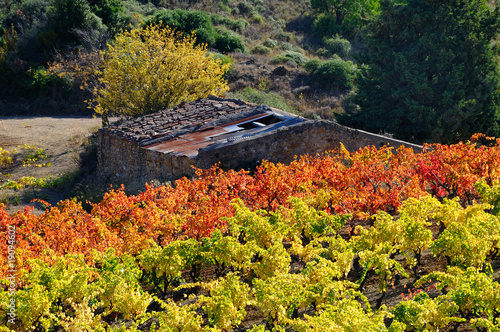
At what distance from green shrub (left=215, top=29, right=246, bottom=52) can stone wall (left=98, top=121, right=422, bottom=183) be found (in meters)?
21.7

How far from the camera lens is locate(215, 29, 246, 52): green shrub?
33688mm

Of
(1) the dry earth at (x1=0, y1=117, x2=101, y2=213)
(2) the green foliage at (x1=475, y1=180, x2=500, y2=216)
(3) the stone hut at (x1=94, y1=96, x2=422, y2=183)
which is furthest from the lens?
(1) the dry earth at (x1=0, y1=117, x2=101, y2=213)

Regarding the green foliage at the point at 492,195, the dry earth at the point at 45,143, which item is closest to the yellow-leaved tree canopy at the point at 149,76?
the dry earth at the point at 45,143

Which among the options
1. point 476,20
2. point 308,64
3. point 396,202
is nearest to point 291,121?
point 396,202

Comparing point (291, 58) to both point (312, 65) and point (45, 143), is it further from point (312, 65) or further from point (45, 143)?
point (45, 143)

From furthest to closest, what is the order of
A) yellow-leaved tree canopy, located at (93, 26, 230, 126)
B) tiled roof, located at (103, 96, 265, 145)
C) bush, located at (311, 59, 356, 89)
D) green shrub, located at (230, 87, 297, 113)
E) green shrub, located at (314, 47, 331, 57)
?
1. green shrub, located at (314, 47, 331, 57)
2. bush, located at (311, 59, 356, 89)
3. green shrub, located at (230, 87, 297, 113)
4. yellow-leaved tree canopy, located at (93, 26, 230, 126)
5. tiled roof, located at (103, 96, 265, 145)

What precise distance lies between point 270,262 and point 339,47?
114 feet

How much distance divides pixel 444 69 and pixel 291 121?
9.02 metres

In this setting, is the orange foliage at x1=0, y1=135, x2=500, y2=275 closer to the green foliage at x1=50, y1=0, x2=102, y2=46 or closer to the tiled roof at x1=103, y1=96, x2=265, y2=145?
the tiled roof at x1=103, y1=96, x2=265, y2=145

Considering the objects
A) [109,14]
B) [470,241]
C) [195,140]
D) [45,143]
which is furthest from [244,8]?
[470,241]

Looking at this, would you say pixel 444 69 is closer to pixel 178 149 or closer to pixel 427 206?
pixel 178 149

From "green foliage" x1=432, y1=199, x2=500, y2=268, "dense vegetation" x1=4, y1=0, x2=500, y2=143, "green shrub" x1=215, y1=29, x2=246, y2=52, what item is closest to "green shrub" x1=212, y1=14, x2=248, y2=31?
"dense vegetation" x1=4, y1=0, x2=500, y2=143

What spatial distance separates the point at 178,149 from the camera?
12266 millimetres

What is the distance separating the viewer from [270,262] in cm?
560
